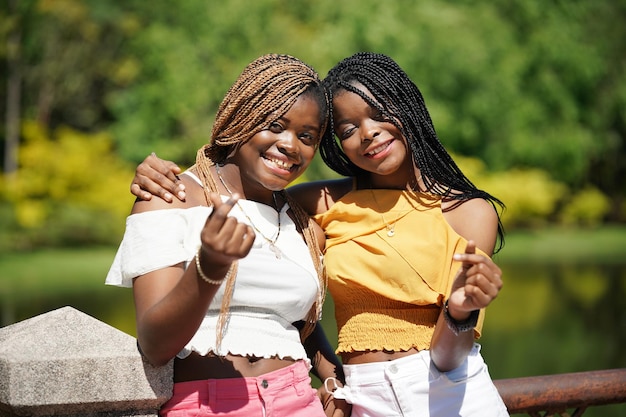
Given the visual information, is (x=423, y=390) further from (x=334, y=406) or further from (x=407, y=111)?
(x=407, y=111)

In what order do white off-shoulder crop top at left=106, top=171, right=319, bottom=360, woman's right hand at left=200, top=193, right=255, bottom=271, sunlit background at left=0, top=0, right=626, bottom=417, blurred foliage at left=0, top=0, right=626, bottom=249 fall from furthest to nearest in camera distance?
1. blurred foliage at left=0, top=0, right=626, bottom=249
2. sunlit background at left=0, top=0, right=626, bottom=417
3. white off-shoulder crop top at left=106, top=171, right=319, bottom=360
4. woman's right hand at left=200, top=193, right=255, bottom=271

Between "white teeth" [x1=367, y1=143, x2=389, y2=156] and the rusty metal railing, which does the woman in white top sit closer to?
"white teeth" [x1=367, y1=143, x2=389, y2=156]

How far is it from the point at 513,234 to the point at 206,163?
16498 mm

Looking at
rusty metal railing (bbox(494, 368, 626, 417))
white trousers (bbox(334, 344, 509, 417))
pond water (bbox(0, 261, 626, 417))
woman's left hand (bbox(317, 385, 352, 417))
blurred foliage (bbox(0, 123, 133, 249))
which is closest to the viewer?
white trousers (bbox(334, 344, 509, 417))

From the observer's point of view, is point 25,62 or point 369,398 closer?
point 369,398

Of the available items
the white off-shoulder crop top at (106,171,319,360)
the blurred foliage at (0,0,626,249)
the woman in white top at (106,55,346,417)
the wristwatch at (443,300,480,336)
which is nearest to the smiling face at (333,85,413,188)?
the woman in white top at (106,55,346,417)

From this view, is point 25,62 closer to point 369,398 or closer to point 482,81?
point 482,81

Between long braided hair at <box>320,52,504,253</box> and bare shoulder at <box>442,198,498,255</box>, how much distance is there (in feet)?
0.07

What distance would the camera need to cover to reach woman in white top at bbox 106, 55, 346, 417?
1.64 meters

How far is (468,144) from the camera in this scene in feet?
54.9

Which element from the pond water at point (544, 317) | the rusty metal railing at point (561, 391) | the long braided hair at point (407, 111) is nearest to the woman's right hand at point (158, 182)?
the long braided hair at point (407, 111)

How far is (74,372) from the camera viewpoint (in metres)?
1.66

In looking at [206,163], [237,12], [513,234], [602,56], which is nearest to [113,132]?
[237,12]

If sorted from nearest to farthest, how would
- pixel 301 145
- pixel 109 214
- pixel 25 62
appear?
pixel 301 145 < pixel 109 214 < pixel 25 62
